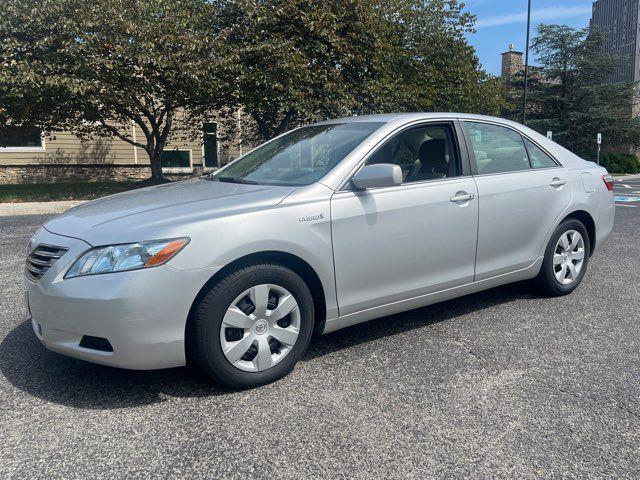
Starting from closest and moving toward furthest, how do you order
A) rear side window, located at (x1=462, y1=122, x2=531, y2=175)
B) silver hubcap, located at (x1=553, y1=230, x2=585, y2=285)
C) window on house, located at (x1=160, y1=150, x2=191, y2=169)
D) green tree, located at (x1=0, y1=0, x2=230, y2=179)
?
rear side window, located at (x1=462, y1=122, x2=531, y2=175)
silver hubcap, located at (x1=553, y1=230, x2=585, y2=285)
green tree, located at (x1=0, y1=0, x2=230, y2=179)
window on house, located at (x1=160, y1=150, x2=191, y2=169)

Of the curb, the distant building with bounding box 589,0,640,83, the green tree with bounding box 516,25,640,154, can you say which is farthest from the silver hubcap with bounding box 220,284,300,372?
the distant building with bounding box 589,0,640,83

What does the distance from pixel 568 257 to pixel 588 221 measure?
1.45ft

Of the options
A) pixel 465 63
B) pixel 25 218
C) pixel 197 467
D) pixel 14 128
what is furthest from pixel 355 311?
pixel 465 63

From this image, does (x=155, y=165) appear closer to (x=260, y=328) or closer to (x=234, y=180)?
(x=234, y=180)

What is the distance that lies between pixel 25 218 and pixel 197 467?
10.2 m

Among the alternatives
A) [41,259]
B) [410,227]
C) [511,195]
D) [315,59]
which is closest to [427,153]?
[511,195]

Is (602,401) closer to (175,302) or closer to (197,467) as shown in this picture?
(197,467)

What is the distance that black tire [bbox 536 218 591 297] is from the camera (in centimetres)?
462

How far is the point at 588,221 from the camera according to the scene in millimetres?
4977

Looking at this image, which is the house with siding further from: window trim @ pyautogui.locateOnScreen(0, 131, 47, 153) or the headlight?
the headlight

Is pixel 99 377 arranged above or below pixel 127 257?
below

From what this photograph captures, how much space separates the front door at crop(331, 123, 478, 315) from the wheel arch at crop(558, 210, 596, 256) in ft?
4.45

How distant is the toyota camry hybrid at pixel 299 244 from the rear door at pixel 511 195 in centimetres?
1

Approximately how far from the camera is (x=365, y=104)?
55.1 feet
